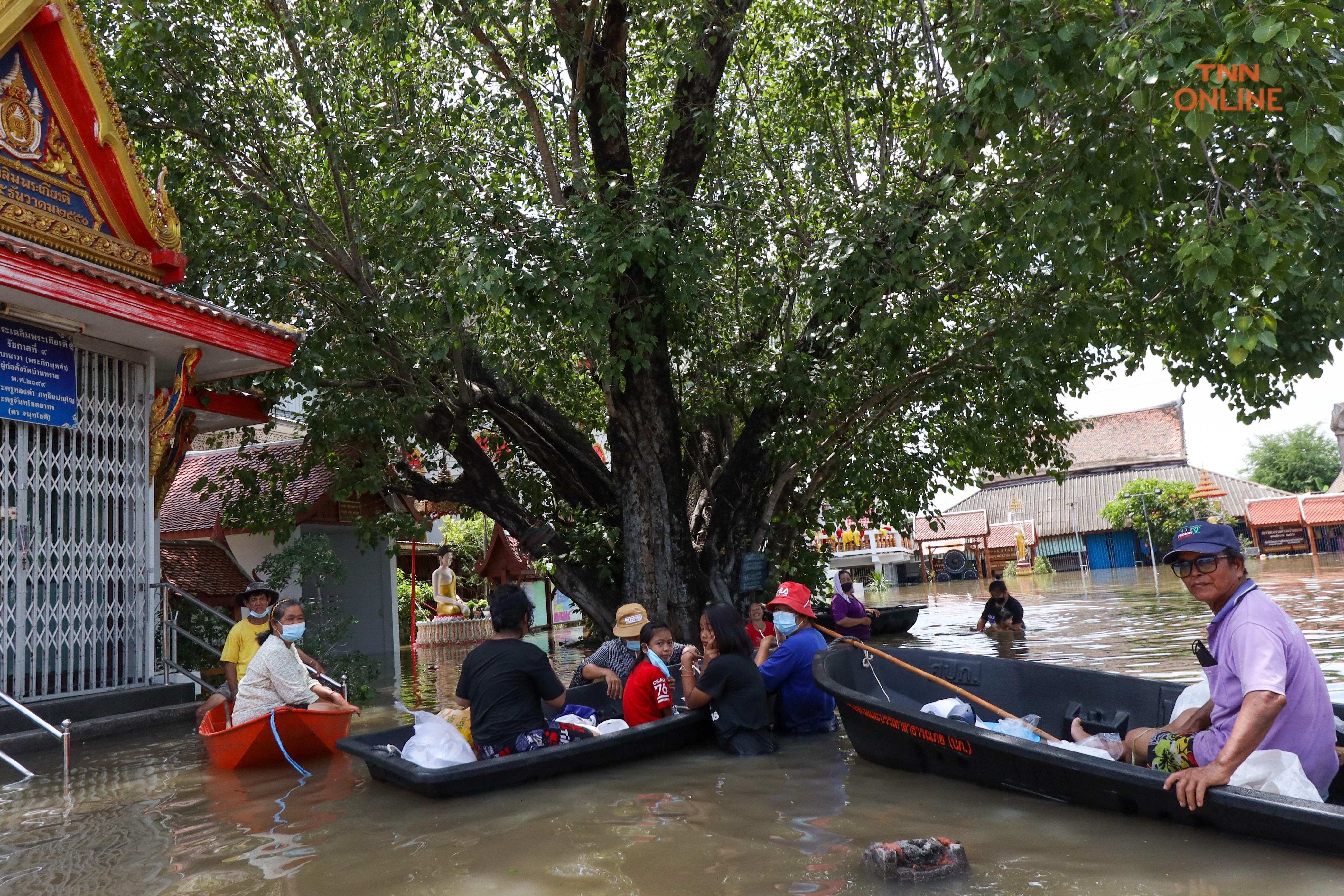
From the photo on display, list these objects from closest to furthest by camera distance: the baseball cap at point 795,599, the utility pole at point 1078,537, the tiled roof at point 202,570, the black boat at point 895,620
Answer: the baseball cap at point 795,599 → the tiled roof at point 202,570 → the black boat at point 895,620 → the utility pole at point 1078,537

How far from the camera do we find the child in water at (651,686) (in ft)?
22.9

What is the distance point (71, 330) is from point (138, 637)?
298cm

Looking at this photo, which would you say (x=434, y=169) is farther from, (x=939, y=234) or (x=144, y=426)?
(x=939, y=234)

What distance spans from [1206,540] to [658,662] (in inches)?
160

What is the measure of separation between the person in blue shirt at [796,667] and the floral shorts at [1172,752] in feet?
8.91

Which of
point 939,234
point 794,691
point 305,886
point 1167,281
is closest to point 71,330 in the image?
point 305,886

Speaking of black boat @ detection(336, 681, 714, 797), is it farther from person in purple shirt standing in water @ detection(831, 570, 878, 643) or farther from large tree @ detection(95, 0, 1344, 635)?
person in purple shirt standing in water @ detection(831, 570, 878, 643)

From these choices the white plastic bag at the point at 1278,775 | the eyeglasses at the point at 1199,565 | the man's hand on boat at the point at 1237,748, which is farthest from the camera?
the eyeglasses at the point at 1199,565

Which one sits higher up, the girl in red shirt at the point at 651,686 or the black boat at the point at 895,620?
the girl in red shirt at the point at 651,686

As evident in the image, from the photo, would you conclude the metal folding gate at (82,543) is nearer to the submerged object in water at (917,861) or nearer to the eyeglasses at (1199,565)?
the submerged object in water at (917,861)

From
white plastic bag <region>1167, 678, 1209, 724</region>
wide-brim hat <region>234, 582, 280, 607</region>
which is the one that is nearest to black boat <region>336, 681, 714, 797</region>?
wide-brim hat <region>234, 582, 280, 607</region>

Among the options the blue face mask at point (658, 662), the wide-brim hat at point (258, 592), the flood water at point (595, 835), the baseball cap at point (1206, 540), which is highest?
the wide-brim hat at point (258, 592)

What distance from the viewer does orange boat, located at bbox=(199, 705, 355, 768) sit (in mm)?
6949

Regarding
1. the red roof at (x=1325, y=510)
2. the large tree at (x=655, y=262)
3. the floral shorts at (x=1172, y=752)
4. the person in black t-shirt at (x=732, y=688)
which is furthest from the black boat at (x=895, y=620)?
the red roof at (x=1325, y=510)
